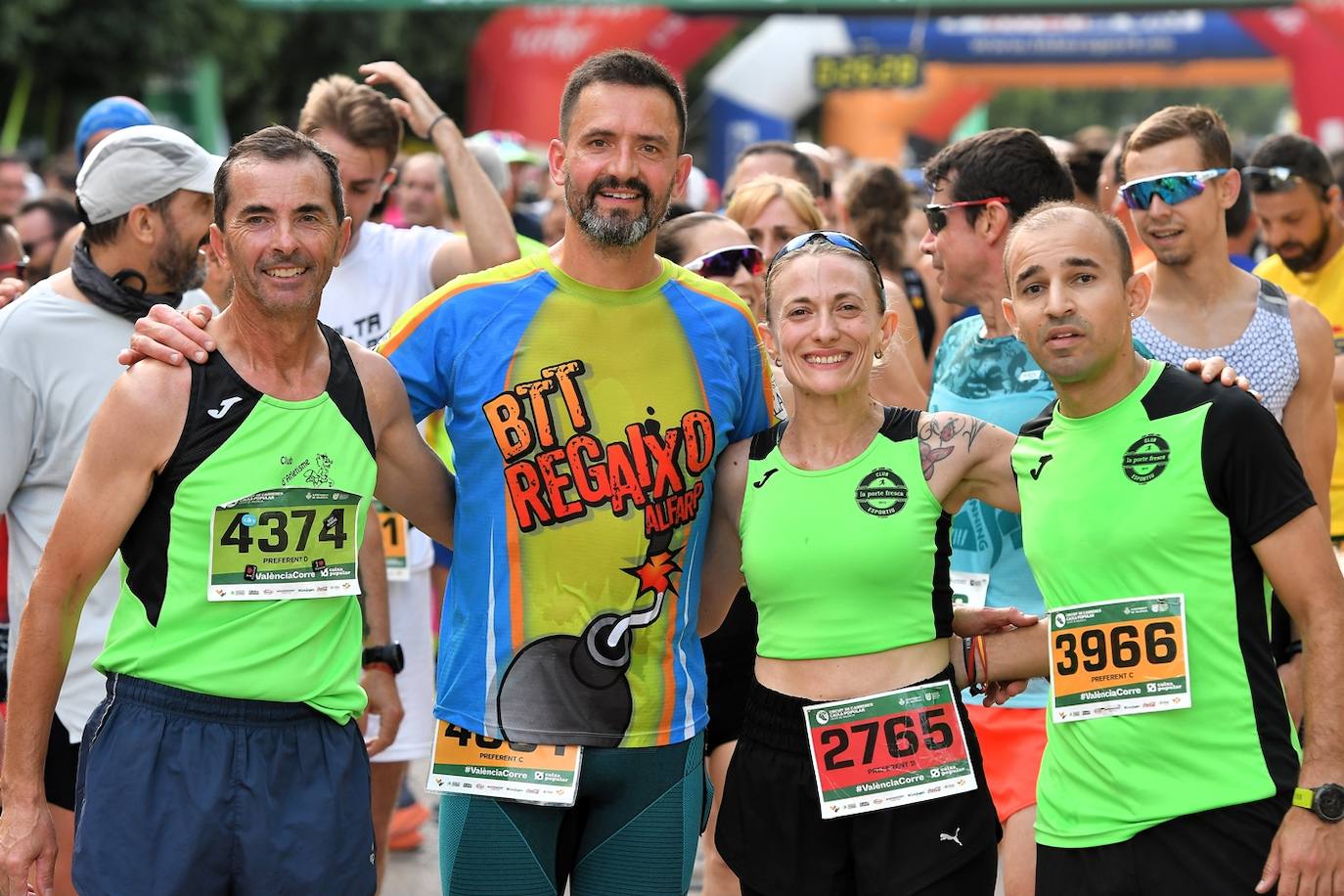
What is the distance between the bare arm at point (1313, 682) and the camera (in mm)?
2936

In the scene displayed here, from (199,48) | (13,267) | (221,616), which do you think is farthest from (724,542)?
(199,48)

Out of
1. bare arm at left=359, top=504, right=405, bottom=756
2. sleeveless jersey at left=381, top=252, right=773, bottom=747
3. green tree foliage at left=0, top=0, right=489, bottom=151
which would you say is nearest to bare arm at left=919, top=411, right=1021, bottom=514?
sleeveless jersey at left=381, top=252, right=773, bottom=747

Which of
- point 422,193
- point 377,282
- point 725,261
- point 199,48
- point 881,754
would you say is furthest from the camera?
point 199,48

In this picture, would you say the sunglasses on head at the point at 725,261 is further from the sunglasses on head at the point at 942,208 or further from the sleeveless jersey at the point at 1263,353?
the sleeveless jersey at the point at 1263,353

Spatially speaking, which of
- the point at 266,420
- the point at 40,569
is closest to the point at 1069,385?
the point at 266,420

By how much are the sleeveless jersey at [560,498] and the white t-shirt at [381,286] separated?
182cm

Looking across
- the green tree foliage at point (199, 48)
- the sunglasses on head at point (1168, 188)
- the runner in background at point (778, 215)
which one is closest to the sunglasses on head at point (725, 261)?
the runner in background at point (778, 215)

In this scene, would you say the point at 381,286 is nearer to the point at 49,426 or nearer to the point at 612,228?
the point at 49,426

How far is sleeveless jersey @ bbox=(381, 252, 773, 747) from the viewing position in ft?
11.1

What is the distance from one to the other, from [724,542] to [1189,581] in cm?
102

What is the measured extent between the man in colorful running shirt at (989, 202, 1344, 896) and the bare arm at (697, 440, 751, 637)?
25.8 inches

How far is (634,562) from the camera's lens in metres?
3.42

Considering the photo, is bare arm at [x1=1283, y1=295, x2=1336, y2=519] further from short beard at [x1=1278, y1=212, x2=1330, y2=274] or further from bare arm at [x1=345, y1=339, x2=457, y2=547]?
bare arm at [x1=345, y1=339, x2=457, y2=547]

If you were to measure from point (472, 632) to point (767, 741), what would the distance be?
63 centimetres
